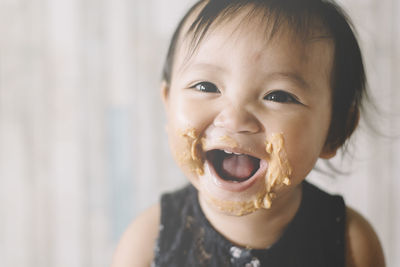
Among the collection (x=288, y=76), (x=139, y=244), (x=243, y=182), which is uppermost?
(x=288, y=76)

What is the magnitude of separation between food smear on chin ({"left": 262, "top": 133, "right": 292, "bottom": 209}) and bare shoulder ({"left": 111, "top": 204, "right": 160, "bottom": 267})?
0.22 meters

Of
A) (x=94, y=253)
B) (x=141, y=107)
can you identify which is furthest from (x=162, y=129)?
(x=94, y=253)

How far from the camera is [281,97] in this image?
404 millimetres

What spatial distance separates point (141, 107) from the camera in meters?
0.80

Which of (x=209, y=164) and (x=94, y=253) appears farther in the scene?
(x=94, y=253)

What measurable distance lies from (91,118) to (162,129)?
0.14 m

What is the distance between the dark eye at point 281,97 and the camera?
0.40 meters

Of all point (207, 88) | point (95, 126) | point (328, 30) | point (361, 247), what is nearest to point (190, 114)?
point (207, 88)

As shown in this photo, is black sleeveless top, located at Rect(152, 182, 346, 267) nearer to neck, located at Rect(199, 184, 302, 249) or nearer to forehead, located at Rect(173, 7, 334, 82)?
neck, located at Rect(199, 184, 302, 249)

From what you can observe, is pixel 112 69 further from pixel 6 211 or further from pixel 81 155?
pixel 6 211

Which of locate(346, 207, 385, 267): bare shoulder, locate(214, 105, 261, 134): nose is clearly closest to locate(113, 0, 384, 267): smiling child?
locate(214, 105, 261, 134): nose

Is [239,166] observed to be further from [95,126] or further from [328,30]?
[95,126]

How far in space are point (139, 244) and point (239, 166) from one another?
20cm

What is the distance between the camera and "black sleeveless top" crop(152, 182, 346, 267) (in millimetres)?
516
